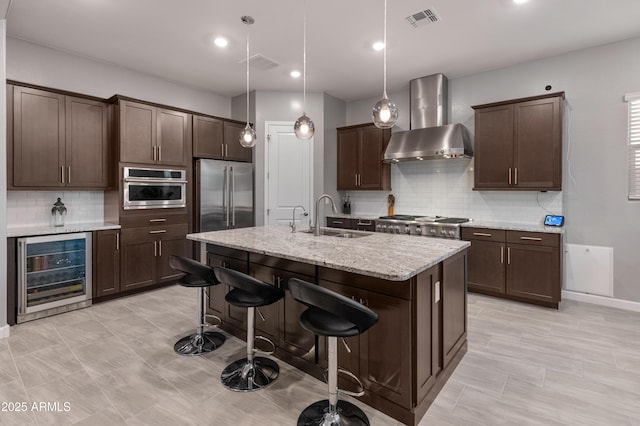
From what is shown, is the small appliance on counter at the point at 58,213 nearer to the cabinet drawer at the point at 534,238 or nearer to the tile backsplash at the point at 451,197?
the tile backsplash at the point at 451,197

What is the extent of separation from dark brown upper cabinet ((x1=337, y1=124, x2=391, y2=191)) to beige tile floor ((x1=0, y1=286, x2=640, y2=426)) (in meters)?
2.82

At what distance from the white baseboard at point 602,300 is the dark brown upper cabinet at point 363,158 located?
9.63 feet

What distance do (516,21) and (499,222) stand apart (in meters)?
2.50

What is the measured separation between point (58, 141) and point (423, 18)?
442cm

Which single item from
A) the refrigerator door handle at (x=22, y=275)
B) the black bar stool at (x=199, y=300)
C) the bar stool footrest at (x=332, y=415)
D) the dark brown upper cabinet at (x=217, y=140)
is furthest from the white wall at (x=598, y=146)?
the refrigerator door handle at (x=22, y=275)

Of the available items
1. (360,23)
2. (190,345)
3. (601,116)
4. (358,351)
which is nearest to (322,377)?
(358,351)

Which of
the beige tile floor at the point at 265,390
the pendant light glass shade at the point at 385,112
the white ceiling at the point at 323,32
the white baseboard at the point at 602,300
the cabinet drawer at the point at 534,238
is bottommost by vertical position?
the beige tile floor at the point at 265,390

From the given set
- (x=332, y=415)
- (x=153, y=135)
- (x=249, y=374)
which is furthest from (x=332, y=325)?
(x=153, y=135)

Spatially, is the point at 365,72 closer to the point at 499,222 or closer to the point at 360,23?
the point at 360,23

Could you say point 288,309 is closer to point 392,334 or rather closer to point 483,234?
point 392,334

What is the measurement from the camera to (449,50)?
4113mm

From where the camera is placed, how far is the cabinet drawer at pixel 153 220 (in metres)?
4.30

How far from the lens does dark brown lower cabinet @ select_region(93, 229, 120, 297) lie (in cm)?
403

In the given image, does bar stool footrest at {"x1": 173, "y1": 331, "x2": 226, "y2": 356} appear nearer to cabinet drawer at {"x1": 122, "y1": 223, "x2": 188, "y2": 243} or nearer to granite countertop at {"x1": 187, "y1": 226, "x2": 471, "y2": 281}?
granite countertop at {"x1": 187, "y1": 226, "x2": 471, "y2": 281}
